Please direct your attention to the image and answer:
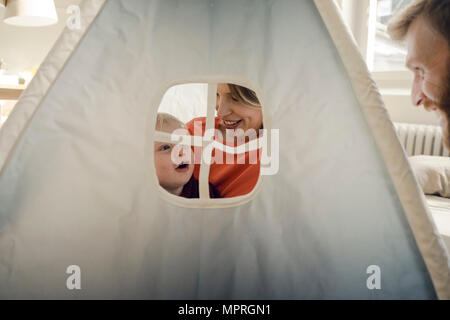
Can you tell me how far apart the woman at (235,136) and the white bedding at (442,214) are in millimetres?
858

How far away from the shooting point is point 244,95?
3.47ft

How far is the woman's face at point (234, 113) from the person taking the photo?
3.56ft

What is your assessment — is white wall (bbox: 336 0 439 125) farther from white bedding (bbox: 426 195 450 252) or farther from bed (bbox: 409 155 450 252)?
white bedding (bbox: 426 195 450 252)

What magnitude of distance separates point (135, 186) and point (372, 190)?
1.55ft

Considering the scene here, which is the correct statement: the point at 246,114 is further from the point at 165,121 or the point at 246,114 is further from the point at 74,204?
the point at 74,204

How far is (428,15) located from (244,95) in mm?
657

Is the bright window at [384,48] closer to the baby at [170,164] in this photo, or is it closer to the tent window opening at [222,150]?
the tent window opening at [222,150]

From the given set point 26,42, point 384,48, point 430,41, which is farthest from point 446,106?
point 26,42

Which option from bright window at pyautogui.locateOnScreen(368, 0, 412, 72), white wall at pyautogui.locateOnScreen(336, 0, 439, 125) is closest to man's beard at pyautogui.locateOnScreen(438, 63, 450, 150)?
white wall at pyautogui.locateOnScreen(336, 0, 439, 125)

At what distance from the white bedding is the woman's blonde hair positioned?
905mm

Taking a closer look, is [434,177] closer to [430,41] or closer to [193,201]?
[430,41]

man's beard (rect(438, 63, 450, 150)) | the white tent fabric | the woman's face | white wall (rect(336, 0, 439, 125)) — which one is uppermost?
white wall (rect(336, 0, 439, 125))

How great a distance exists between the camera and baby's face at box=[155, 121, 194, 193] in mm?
999

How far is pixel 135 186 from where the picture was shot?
72 cm
